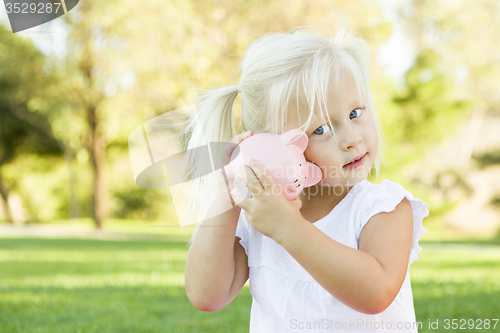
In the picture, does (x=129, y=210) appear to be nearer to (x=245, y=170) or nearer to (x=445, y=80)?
(x=445, y=80)

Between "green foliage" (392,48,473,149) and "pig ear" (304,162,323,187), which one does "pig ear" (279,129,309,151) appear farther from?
"green foliage" (392,48,473,149)

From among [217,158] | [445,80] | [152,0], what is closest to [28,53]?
[152,0]

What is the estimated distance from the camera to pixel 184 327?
341cm

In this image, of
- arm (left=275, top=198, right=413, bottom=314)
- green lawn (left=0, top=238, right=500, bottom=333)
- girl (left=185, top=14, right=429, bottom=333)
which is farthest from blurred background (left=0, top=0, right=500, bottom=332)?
arm (left=275, top=198, right=413, bottom=314)

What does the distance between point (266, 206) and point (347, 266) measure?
29 cm

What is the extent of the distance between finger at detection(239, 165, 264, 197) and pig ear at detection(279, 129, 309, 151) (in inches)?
5.9

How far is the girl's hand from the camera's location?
144cm

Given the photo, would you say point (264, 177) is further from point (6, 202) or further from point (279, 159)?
point (6, 202)

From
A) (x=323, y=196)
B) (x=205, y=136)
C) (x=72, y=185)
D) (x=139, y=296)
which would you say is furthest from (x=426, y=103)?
(x=205, y=136)

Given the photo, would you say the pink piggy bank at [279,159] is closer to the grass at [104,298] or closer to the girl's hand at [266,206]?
the girl's hand at [266,206]

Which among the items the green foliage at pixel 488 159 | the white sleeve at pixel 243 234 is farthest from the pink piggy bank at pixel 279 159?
the green foliage at pixel 488 159

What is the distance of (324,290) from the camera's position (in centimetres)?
170

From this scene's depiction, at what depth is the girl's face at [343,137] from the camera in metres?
1.59

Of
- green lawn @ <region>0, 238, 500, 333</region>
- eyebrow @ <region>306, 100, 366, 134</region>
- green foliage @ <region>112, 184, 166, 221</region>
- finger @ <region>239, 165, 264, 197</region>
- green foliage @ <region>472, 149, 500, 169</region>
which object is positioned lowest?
green foliage @ <region>112, 184, 166, 221</region>
